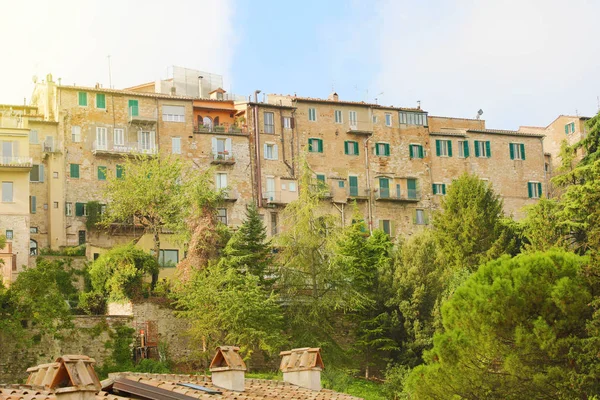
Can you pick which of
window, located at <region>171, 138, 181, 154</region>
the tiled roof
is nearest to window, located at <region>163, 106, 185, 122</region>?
window, located at <region>171, 138, 181, 154</region>

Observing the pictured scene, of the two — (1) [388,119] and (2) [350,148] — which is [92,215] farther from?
(1) [388,119]

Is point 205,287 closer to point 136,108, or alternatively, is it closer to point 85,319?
point 85,319

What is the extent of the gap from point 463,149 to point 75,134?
81.7ft

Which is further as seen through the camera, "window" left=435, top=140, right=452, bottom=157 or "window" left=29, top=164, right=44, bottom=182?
"window" left=435, top=140, right=452, bottom=157

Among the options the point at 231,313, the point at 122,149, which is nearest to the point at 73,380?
the point at 231,313

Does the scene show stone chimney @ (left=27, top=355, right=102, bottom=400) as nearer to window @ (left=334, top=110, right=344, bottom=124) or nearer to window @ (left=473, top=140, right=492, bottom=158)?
window @ (left=334, top=110, right=344, bottom=124)

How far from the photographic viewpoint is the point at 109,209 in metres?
59.4

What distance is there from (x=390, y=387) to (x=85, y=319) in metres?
12.5

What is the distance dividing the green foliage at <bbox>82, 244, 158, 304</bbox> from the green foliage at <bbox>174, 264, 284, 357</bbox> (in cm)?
235

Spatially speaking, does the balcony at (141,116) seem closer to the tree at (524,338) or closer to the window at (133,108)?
the window at (133,108)

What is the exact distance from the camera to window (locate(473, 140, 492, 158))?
72062 millimetres

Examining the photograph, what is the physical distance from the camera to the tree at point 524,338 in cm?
3067

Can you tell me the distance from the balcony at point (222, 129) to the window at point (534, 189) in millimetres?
19508

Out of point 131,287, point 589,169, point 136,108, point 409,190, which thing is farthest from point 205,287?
point 409,190
